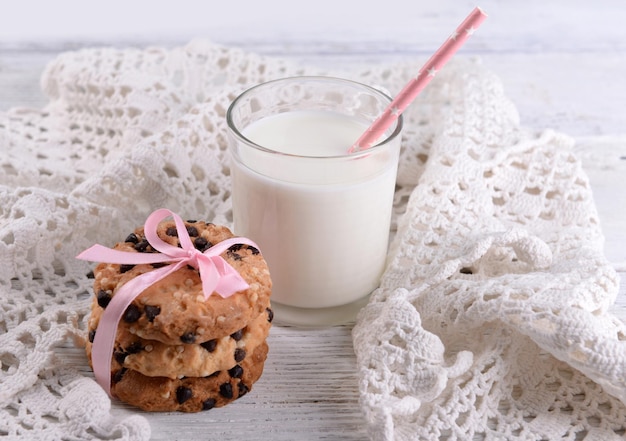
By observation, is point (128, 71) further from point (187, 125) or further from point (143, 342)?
point (143, 342)

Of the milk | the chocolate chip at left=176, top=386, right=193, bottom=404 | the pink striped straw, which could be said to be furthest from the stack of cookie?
the pink striped straw

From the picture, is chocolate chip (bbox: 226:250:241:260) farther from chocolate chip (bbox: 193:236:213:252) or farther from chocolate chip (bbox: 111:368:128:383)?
chocolate chip (bbox: 111:368:128:383)

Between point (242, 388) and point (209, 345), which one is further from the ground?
point (209, 345)

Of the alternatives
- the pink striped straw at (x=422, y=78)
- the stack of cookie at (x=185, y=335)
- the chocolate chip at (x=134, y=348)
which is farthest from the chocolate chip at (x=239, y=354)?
the pink striped straw at (x=422, y=78)

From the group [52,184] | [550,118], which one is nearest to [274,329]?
[52,184]

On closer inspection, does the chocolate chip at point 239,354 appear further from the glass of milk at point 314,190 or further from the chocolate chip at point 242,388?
the glass of milk at point 314,190

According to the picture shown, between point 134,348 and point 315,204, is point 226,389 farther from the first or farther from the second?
point 315,204

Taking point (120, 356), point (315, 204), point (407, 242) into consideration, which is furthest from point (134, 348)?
point (407, 242)
